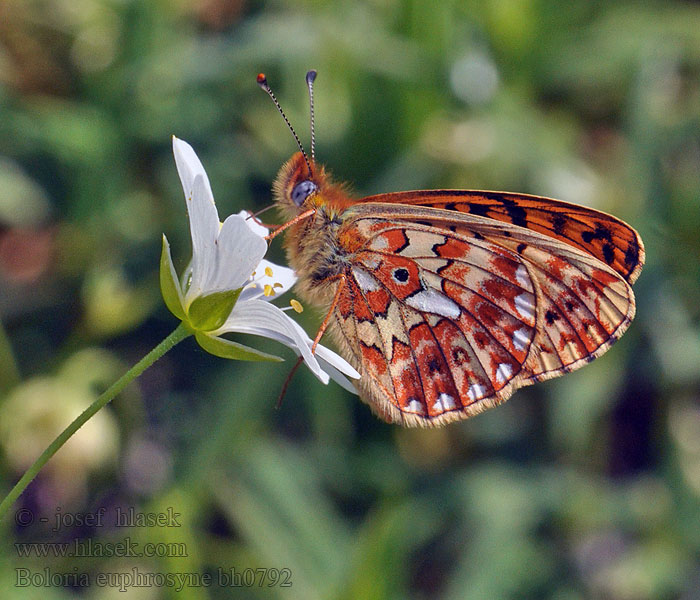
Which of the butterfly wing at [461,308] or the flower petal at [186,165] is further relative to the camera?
the butterfly wing at [461,308]

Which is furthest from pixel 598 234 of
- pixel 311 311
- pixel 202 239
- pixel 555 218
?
pixel 311 311

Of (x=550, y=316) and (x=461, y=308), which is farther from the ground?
(x=461, y=308)

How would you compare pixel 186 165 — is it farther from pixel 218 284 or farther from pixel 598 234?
pixel 598 234

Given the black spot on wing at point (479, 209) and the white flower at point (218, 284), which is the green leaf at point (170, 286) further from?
the black spot on wing at point (479, 209)

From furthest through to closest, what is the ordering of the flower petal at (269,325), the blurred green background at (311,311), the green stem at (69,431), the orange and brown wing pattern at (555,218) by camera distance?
1. the blurred green background at (311,311)
2. the orange and brown wing pattern at (555,218)
3. the flower petal at (269,325)
4. the green stem at (69,431)

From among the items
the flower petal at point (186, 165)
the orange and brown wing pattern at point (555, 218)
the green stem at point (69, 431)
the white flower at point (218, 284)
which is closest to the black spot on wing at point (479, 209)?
the orange and brown wing pattern at point (555, 218)

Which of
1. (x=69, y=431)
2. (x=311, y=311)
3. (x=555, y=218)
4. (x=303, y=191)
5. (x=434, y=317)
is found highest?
(x=311, y=311)

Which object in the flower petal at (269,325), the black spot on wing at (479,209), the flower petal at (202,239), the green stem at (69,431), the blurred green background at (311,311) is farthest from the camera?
the blurred green background at (311,311)

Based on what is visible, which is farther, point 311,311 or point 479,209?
point 311,311
